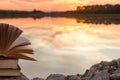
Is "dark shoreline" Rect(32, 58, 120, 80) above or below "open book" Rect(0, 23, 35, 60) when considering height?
below

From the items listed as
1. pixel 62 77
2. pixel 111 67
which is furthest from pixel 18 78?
pixel 62 77

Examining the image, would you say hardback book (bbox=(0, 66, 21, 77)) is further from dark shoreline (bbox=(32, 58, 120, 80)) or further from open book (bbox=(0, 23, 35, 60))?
dark shoreline (bbox=(32, 58, 120, 80))

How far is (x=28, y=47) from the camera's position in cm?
119

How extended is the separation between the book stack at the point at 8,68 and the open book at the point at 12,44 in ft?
0.06

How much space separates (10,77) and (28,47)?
116 millimetres

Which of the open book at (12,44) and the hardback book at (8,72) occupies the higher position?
the open book at (12,44)

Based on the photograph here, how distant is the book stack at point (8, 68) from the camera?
1134mm

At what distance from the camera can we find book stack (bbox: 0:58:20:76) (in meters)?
1.13

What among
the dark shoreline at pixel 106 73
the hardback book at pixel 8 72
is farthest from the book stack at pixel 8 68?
the dark shoreline at pixel 106 73

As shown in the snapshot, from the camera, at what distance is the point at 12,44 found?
45.4 inches

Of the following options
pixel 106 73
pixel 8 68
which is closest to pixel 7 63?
pixel 8 68

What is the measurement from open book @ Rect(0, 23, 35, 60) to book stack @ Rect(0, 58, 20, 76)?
0.06ft

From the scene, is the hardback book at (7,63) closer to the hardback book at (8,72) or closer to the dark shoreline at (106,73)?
the hardback book at (8,72)

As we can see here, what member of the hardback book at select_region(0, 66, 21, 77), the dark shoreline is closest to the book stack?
the hardback book at select_region(0, 66, 21, 77)
